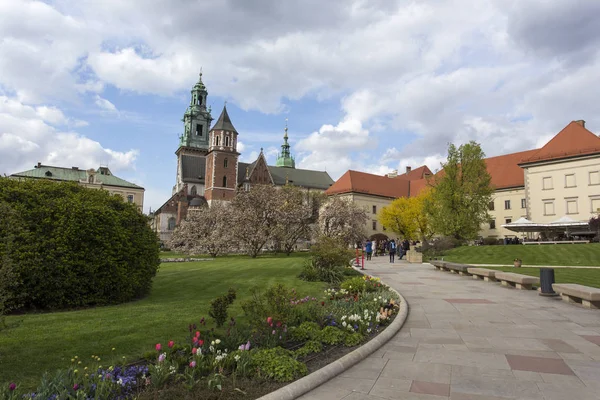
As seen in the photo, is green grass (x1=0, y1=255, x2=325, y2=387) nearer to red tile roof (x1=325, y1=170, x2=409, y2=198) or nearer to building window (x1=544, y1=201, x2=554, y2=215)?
building window (x1=544, y1=201, x2=554, y2=215)

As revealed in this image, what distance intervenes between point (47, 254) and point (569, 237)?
4666 cm

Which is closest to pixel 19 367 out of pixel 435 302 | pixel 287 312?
pixel 287 312

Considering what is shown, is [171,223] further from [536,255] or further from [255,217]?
[536,255]

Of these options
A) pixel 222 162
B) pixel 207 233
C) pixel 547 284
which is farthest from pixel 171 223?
pixel 547 284

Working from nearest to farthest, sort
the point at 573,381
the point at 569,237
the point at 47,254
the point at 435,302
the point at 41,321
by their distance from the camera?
the point at 573,381 → the point at 41,321 → the point at 47,254 → the point at 435,302 → the point at 569,237

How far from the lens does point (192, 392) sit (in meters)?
4.38

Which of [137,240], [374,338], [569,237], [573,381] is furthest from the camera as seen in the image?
[569,237]

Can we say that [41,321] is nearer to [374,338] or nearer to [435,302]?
[374,338]

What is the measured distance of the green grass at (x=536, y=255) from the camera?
26.8m

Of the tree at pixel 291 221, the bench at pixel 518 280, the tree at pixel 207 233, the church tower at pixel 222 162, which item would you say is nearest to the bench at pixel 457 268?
the bench at pixel 518 280

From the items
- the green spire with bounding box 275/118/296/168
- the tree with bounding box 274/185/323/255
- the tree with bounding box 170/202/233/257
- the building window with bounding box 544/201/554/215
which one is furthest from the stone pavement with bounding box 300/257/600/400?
the green spire with bounding box 275/118/296/168

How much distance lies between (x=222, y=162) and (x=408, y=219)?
42.4 meters

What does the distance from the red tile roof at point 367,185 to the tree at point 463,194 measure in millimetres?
28120

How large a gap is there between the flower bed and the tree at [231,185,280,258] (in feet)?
101
